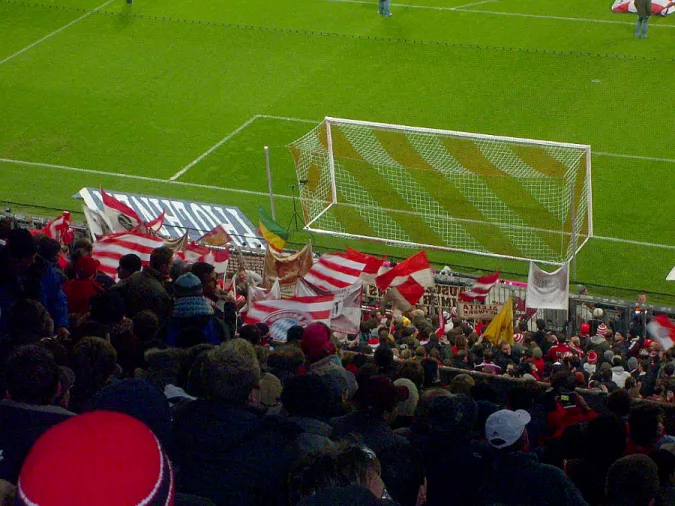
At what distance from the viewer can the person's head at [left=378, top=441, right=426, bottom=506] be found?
5.01 m

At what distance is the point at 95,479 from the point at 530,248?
14.3 m

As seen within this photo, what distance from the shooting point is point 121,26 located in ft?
87.6

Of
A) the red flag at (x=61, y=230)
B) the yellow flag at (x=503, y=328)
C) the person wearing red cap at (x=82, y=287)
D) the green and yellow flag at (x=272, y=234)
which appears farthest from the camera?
the green and yellow flag at (x=272, y=234)

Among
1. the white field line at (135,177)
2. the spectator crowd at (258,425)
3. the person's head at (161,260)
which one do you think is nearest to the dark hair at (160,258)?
the person's head at (161,260)

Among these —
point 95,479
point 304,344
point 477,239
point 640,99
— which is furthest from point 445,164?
point 95,479

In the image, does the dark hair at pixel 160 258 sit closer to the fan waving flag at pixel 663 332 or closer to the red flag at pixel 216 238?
the fan waving flag at pixel 663 332

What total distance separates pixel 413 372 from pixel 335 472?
3637mm

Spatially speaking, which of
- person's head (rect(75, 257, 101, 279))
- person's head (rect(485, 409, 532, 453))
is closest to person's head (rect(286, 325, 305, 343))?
person's head (rect(75, 257, 101, 279))

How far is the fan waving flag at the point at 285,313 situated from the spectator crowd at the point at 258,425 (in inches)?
86.7

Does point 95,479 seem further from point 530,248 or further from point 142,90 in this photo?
point 142,90

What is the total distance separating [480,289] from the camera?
13.2 metres

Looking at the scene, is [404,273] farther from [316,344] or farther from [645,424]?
[645,424]

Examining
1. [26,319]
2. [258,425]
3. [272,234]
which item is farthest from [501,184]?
[258,425]

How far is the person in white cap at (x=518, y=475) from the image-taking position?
480 cm
